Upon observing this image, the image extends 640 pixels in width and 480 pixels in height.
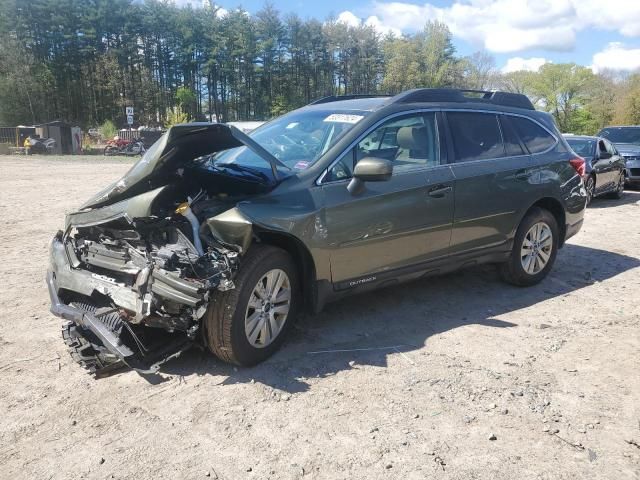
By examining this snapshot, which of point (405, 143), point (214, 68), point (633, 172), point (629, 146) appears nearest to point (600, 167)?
point (633, 172)

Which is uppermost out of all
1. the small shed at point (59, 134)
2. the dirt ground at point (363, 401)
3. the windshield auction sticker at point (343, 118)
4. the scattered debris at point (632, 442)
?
the small shed at point (59, 134)

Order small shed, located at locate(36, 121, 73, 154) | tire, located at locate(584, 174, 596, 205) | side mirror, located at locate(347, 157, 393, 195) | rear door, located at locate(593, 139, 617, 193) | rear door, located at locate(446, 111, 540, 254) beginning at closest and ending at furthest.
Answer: side mirror, located at locate(347, 157, 393, 195)
rear door, located at locate(446, 111, 540, 254)
tire, located at locate(584, 174, 596, 205)
rear door, located at locate(593, 139, 617, 193)
small shed, located at locate(36, 121, 73, 154)

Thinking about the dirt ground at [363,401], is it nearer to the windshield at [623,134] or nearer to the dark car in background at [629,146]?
the dark car in background at [629,146]

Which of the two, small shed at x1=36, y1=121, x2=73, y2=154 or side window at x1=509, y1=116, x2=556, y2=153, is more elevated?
small shed at x1=36, y1=121, x2=73, y2=154

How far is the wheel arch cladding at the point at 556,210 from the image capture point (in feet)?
18.4

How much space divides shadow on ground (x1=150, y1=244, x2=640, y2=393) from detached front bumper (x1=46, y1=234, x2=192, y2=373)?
275 mm

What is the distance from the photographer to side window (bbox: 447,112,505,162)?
4801 mm

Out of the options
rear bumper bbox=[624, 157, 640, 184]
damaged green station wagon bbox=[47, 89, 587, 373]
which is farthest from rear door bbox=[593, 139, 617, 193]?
damaged green station wagon bbox=[47, 89, 587, 373]

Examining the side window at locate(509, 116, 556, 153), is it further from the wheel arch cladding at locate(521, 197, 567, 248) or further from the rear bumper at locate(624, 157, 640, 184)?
the rear bumper at locate(624, 157, 640, 184)

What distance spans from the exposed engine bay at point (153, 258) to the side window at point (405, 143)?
1.01 metres

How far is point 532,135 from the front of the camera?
219 inches

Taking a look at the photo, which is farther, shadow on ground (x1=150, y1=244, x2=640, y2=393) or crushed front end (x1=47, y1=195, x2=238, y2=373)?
shadow on ground (x1=150, y1=244, x2=640, y2=393)

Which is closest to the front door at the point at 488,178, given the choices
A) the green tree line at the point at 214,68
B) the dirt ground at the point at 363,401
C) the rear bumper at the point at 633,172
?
the dirt ground at the point at 363,401

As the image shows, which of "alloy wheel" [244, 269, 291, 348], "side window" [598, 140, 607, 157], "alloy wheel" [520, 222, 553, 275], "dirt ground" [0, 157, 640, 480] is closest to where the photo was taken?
"dirt ground" [0, 157, 640, 480]
